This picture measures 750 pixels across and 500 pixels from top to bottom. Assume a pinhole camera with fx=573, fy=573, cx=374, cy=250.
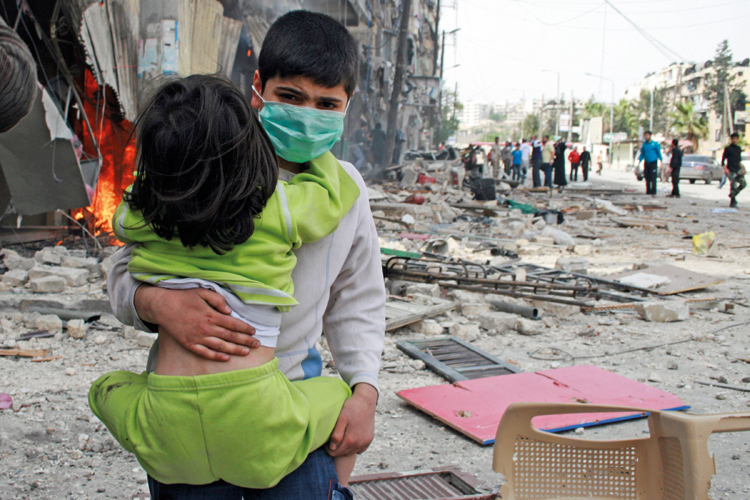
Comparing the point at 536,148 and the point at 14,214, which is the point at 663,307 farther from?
the point at 536,148

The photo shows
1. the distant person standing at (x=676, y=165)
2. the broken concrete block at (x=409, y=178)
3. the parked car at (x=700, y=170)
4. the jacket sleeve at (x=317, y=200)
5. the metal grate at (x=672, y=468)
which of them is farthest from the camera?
the parked car at (x=700, y=170)

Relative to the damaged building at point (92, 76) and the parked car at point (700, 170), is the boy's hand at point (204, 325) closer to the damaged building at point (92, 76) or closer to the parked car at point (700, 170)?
the damaged building at point (92, 76)

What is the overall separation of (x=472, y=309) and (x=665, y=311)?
169cm

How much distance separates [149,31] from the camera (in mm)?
6434

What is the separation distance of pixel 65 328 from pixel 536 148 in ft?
57.8

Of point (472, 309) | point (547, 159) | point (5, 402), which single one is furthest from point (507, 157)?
point (5, 402)

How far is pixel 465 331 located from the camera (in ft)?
15.6

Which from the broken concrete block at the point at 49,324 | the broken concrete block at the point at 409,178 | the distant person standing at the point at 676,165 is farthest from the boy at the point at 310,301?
the distant person standing at the point at 676,165

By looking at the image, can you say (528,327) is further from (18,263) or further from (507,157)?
(507,157)

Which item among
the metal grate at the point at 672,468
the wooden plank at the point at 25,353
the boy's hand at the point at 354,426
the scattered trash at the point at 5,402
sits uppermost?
the boy's hand at the point at 354,426

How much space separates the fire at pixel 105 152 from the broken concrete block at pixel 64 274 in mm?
1991

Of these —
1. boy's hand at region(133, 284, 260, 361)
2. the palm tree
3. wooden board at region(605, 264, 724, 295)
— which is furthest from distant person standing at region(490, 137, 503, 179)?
the palm tree

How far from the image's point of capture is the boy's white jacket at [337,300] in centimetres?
119

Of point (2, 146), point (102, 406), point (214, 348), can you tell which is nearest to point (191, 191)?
point (214, 348)
